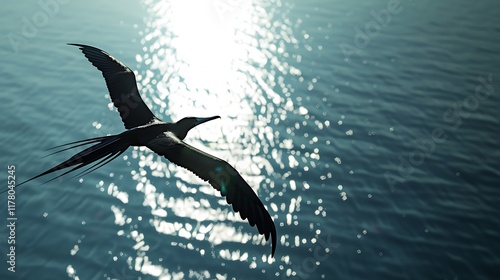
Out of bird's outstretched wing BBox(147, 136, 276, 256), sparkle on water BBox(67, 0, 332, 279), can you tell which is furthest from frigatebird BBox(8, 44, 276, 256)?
sparkle on water BBox(67, 0, 332, 279)

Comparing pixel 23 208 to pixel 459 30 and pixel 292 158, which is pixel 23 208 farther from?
pixel 459 30

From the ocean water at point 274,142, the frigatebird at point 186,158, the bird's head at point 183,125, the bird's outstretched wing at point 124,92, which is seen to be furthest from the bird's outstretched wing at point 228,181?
the ocean water at point 274,142

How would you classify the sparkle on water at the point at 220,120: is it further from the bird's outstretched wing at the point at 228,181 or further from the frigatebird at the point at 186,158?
the bird's outstretched wing at the point at 228,181

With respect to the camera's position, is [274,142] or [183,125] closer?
[183,125]

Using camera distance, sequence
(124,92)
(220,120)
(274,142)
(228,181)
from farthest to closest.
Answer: (220,120) < (274,142) < (124,92) < (228,181)

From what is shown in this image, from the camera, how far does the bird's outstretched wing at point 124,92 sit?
1130 cm

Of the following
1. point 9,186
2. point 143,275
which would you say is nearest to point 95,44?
point 9,186

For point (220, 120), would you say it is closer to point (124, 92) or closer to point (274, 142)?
point (274, 142)

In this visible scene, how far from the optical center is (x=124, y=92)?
11.8 metres

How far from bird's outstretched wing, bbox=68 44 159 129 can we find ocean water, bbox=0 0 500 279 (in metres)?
8.57

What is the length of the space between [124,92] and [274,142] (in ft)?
45.3

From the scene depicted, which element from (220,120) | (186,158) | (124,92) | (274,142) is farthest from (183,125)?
(220,120)

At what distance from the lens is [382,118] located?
27.0 m

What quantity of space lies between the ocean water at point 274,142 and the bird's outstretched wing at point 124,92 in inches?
337
